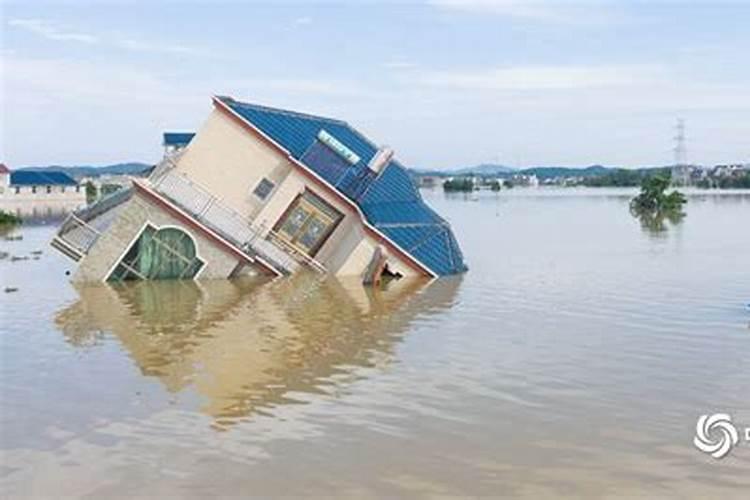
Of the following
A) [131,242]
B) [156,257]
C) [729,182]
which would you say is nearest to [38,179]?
[131,242]

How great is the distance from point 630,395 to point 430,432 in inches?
124

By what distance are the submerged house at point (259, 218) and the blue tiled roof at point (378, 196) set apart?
0.16 ft

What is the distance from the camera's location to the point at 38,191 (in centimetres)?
9419

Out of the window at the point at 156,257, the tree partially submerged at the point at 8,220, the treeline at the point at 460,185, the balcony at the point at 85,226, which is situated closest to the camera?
the window at the point at 156,257

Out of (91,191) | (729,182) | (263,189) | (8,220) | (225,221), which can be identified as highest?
(729,182)

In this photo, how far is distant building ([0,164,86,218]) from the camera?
3487 inches

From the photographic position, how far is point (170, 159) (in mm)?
29656

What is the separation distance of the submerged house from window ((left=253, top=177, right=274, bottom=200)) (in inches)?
1.2

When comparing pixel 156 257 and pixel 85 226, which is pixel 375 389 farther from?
pixel 85 226

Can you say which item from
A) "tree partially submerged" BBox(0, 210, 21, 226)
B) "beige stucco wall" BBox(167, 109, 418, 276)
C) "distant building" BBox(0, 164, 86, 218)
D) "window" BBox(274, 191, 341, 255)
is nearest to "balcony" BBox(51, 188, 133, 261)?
"beige stucco wall" BBox(167, 109, 418, 276)

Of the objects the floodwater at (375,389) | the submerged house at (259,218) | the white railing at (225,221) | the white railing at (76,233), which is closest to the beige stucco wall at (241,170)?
the submerged house at (259,218)

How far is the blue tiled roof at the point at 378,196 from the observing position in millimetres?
28266

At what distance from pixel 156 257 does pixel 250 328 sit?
881 centimetres

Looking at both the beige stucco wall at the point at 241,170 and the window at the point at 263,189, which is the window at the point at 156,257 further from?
the window at the point at 263,189
